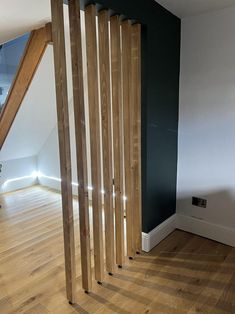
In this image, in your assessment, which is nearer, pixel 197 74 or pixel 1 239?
pixel 197 74

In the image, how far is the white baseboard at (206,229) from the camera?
2488 mm

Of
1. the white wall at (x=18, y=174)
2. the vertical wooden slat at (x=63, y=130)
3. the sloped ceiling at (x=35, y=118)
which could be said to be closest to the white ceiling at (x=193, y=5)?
the vertical wooden slat at (x=63, y=130)

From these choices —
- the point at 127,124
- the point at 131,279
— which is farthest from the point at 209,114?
the point at 131,279

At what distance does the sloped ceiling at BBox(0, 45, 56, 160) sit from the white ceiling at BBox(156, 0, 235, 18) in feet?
4.22

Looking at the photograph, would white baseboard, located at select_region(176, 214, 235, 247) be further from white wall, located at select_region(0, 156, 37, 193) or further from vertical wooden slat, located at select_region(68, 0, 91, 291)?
white wall, located at select_region(0, 156, 37, 193)

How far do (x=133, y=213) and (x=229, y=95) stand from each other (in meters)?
1.39

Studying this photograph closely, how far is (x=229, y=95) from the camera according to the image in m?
2.34

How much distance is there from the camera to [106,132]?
6.16 ft

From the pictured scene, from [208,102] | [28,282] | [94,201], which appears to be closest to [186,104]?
[208,102]

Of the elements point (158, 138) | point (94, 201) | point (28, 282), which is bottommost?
point (28, 282)

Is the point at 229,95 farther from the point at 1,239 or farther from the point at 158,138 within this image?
the point at 1,239

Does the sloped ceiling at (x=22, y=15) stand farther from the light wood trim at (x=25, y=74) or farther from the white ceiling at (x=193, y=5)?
the white ceiling at (x=193, y=5)

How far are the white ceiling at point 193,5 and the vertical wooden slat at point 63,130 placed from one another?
3.50ft

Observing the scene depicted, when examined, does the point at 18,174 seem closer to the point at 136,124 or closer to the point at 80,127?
the point at 136,124
